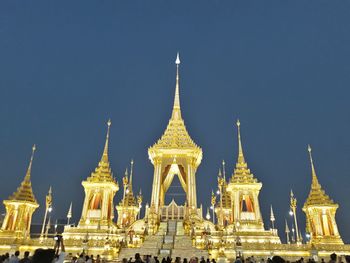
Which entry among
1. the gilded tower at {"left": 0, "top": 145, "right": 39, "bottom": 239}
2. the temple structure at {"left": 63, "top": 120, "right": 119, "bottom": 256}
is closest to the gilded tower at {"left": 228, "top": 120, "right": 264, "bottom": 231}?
the temple structure at {"left": 63, "top": 120, "right": 119, "bottom": 256}

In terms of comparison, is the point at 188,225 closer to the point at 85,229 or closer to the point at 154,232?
the point at 154,232

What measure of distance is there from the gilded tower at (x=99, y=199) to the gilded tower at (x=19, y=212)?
491 cm

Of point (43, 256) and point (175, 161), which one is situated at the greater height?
point (175, 161)

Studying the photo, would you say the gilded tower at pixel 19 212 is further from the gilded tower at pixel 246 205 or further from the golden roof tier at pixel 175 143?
the gilded tower at pixel 246 205

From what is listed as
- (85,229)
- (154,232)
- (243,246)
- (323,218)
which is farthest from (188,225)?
(323,218)

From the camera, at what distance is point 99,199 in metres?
33.6

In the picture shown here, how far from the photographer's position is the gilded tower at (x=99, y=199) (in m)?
31.5

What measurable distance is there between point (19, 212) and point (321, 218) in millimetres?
27191

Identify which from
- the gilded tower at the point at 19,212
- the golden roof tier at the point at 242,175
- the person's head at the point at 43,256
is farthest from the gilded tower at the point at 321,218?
the person's head at the point at 43,256

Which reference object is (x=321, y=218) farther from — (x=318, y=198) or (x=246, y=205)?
(x=246, y=205)

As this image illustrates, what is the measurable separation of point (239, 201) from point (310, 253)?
961 cm

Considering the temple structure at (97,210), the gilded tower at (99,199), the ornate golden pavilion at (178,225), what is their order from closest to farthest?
the ornate golden pavilion at (178,225) < the temple structure at (97,210) < the gilded tower at (99,199)

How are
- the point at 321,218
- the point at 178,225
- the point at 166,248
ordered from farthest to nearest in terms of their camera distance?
the point at 178,225, the point at 321,218, the point at 166,248

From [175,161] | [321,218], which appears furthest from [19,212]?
[321,218]
